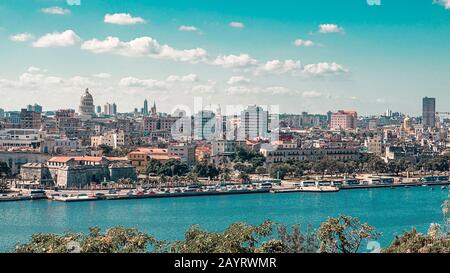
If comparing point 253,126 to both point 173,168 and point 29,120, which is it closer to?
point 173,168

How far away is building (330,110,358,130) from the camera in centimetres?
2348

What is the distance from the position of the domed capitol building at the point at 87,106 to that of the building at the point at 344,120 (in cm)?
781

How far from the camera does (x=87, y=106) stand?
63.7ft

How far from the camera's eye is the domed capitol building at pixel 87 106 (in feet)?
62.8

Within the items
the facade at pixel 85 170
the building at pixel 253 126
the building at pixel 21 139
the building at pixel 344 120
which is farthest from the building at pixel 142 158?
the building at pixel 344 120

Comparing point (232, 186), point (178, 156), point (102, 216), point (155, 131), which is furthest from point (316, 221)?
point (155, 131)

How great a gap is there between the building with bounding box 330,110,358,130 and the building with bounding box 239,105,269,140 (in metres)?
8.22

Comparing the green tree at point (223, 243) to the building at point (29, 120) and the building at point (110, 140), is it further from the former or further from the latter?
the building at point (29, 120)

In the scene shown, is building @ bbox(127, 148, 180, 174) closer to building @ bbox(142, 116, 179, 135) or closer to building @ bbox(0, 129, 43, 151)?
building @ bbox(0, 129, 43, 151)

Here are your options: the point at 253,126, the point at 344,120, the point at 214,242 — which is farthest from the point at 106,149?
the point at 344,120

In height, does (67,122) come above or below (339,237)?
above

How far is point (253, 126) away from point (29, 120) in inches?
191
